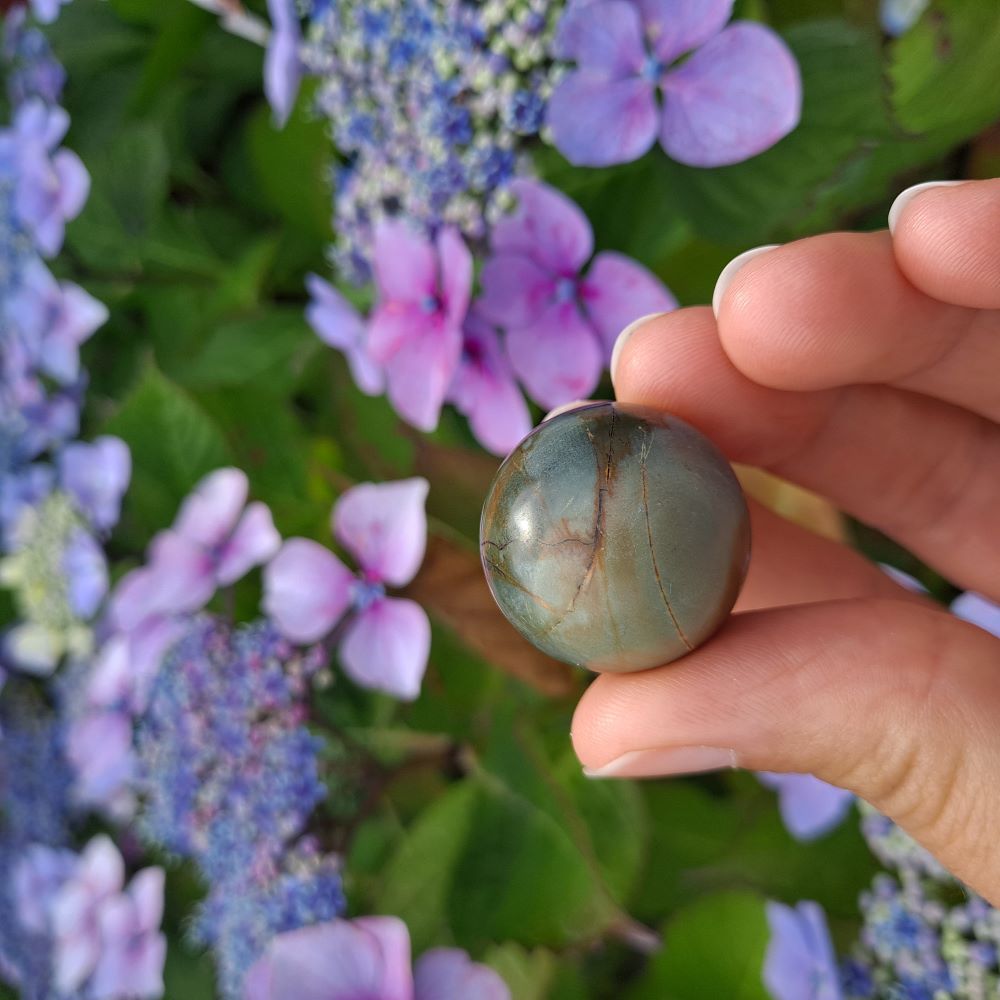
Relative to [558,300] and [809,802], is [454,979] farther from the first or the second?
[558,300]

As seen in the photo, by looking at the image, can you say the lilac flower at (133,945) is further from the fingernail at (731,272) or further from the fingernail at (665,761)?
the fingernail at (731,272)

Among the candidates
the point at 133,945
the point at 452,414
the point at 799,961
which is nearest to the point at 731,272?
the point at 452,414

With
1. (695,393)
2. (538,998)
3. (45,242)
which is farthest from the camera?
(45,242)

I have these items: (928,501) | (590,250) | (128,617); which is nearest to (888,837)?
(928,501)

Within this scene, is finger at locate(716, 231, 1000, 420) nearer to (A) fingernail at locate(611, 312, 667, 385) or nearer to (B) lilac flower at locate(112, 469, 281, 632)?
(A) fingernail at locate(611, 312, 667, 385)

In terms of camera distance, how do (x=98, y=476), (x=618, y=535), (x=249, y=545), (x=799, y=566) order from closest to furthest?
(x=618, y=535), (x=799, y=566), (x=249, y=545), (x=98, y=476)

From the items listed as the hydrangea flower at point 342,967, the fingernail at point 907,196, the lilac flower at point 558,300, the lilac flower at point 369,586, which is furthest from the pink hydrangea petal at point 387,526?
the fingernail at point 907,196

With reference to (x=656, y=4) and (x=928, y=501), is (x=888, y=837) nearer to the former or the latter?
(x=928, y=501)
